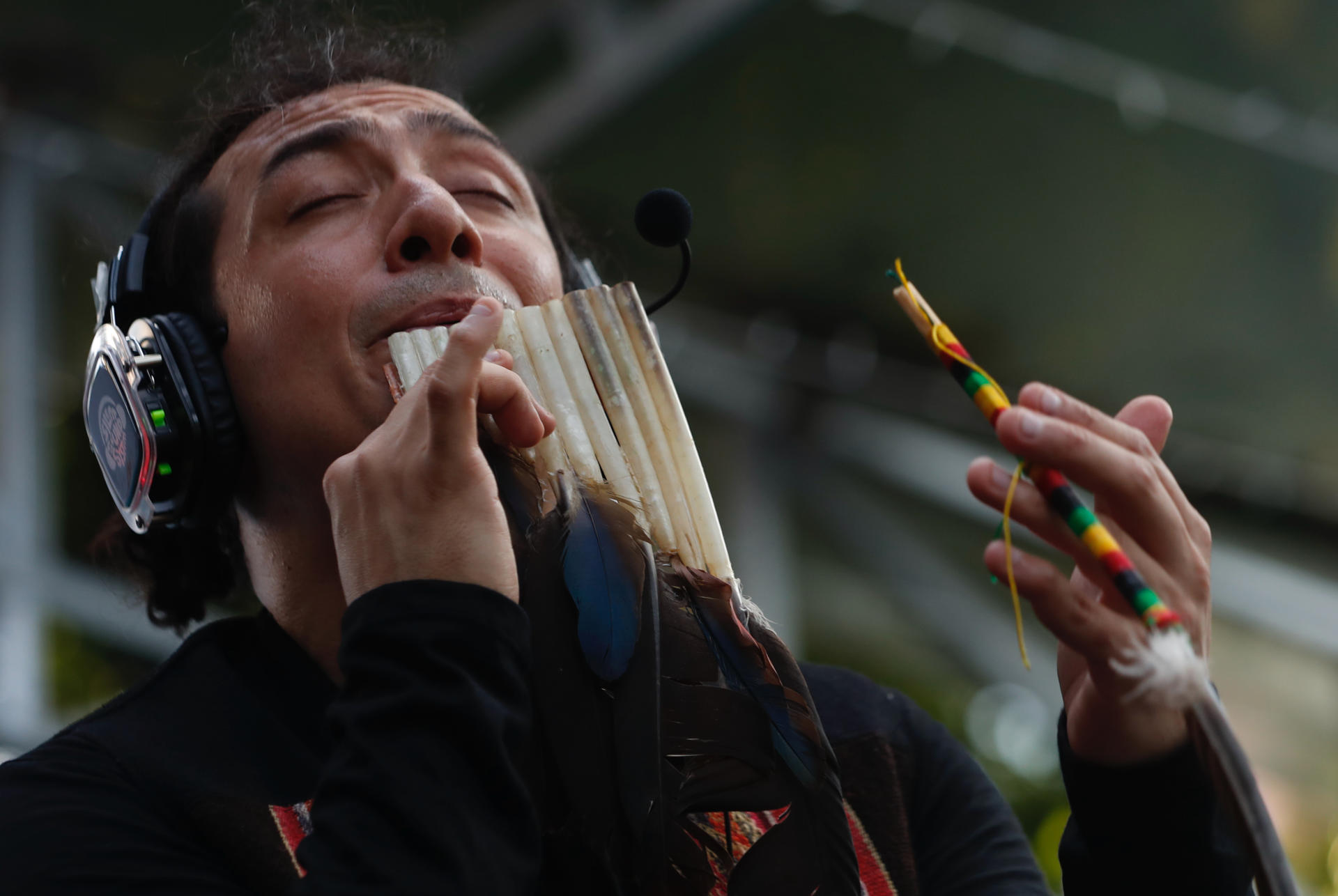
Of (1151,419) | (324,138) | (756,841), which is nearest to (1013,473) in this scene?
(1151,419)

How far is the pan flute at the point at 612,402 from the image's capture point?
1555mm

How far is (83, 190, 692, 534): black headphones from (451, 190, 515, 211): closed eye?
0.40 meters

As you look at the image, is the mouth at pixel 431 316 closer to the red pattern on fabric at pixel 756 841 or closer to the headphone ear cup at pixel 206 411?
the headphone ear cup at pixel 206 411

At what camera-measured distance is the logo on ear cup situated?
1763mm

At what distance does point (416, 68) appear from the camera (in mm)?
2480

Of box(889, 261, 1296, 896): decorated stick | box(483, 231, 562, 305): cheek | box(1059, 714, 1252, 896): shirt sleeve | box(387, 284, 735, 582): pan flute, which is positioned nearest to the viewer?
box(889, 261, 1296, 896): decorated stick

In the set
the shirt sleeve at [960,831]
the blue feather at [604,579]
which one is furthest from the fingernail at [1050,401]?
the shirt sleeve at [960,831]

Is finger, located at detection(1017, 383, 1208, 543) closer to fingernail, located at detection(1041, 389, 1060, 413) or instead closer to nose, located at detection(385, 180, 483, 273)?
fingernail, located at detection(1041, 389, 1060, 413)

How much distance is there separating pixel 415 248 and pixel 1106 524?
108cm

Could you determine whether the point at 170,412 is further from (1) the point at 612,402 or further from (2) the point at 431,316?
(1) the point at 612,402

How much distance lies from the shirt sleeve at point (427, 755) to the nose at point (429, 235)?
0.66m

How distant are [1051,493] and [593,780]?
1.86ft

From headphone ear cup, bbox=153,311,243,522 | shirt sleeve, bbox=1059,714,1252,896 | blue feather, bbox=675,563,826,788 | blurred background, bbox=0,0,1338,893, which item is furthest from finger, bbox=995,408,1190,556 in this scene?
blurred background, bbox=0,0,1338,893

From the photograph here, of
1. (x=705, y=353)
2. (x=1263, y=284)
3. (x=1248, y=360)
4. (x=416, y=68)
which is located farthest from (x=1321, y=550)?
(x=416, y=68)
